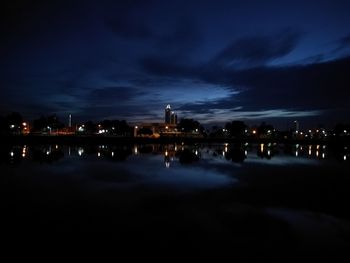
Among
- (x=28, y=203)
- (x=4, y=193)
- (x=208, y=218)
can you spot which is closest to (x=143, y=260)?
(x=208, y=218)

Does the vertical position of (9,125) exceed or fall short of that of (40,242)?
it exceeds it

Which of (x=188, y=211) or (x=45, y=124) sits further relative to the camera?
(x=45, y=124)

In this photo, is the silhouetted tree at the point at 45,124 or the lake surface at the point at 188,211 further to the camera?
the silhouetted tree at the point at 45,124

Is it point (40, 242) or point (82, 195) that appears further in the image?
point (82, 195)

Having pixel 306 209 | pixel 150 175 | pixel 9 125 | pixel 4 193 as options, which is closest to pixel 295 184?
pixel 306 209

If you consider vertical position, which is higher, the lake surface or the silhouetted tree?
the silhouetted tree

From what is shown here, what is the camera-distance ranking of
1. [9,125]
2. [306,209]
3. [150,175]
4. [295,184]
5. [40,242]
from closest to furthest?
[40,242] → [306,209] → [295,184] → [150,175] → [9,125]

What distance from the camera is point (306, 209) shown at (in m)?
14.6

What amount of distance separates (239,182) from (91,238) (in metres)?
14.1

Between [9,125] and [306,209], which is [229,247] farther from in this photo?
[9,125]

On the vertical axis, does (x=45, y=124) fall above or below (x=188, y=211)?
above

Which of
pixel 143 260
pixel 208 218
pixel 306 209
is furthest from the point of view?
pixel 306 209

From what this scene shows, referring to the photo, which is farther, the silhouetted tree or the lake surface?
the silhouetted tree

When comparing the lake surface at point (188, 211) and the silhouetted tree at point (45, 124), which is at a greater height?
the silhouetted tree at point (45, 124)
